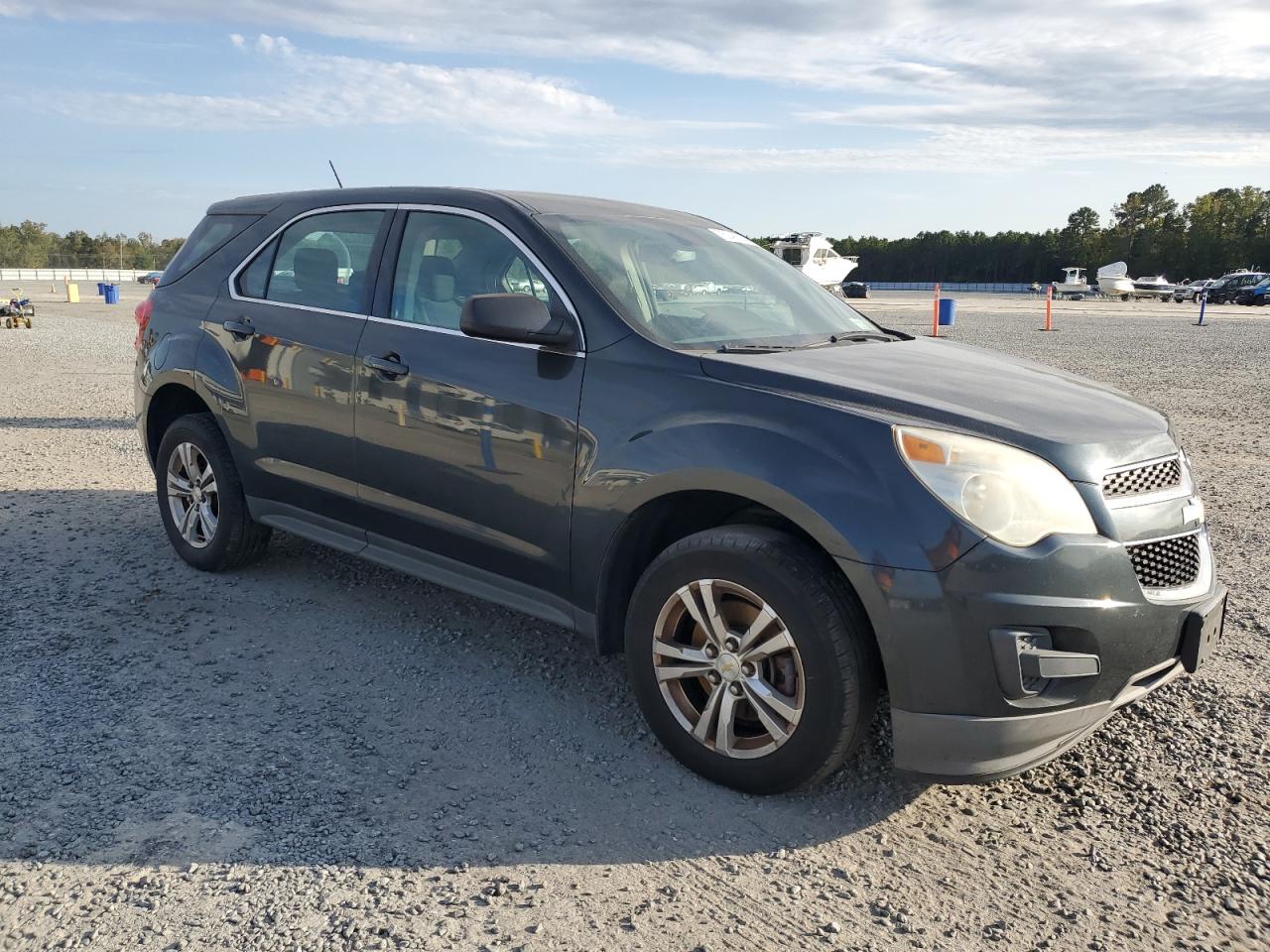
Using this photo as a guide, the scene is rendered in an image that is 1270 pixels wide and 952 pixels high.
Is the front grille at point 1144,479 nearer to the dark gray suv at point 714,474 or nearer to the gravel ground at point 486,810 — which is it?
the dark gray suv at point 714,474

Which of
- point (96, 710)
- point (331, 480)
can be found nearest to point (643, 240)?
point (331, 480)

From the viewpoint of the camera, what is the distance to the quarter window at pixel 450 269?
13.2 feet

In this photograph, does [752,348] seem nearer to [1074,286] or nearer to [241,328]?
[241,328]

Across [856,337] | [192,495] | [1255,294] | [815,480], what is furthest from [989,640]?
[1255,294]

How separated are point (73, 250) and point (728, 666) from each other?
4345 inches

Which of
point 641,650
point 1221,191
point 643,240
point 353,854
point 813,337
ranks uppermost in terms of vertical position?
point 1221,191

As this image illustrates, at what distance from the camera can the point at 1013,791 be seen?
3402 mm

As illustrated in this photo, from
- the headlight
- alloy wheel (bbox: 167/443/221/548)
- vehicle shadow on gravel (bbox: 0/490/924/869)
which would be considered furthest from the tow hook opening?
alloy wheel (bbox: 167/443/221/548)

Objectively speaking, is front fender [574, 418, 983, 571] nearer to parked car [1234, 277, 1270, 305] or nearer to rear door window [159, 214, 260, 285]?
rear door window [159, 214, 260, 285]

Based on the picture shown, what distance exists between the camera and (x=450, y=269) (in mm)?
4230

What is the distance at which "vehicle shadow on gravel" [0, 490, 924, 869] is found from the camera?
3.06m

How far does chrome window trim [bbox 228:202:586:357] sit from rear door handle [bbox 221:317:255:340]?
0.38 ft

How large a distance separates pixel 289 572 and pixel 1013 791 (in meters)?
3.65

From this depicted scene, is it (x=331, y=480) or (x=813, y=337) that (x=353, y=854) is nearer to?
(x=331, y=480)
